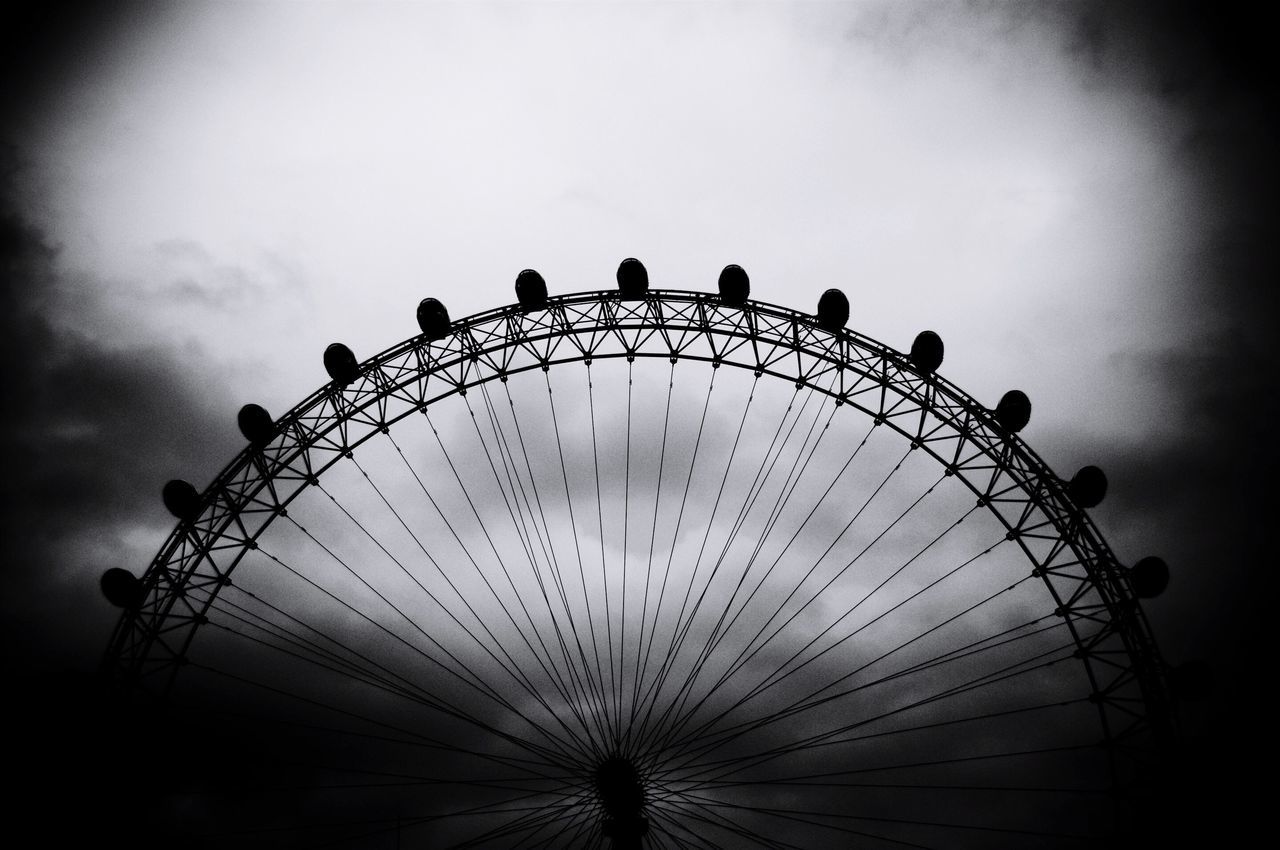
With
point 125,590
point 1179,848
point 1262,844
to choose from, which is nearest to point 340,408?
point 125,590

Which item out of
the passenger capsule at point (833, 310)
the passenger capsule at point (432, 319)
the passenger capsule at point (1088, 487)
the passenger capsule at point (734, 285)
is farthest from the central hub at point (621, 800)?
the passenger capsule at point (1088, 487)

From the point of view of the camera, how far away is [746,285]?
18.7 meters

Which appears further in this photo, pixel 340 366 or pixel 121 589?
pixel 340 366

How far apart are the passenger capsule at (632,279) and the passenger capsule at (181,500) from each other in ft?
38.5

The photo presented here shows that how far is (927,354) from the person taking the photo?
1817cm

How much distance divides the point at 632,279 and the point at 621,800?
1251 centimetres

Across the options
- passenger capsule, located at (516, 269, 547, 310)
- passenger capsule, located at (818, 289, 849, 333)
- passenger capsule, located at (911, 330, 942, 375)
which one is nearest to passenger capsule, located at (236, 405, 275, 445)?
passenger capsule, located at (516, 269, 547, 310)

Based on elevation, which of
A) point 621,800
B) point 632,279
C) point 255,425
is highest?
point 632,279

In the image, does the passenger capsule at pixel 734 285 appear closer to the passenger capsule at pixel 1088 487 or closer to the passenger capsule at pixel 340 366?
the passenger capsule at pixel 1088 487

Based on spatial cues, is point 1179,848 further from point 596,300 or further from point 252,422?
point 252,422

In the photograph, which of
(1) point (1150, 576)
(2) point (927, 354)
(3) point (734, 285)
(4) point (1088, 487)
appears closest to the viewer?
(1) point (1150, 576)

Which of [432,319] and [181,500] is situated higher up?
[432,319]

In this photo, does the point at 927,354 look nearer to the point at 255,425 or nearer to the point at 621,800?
the point at 621,800

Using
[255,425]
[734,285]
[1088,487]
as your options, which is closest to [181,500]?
[255,425]
